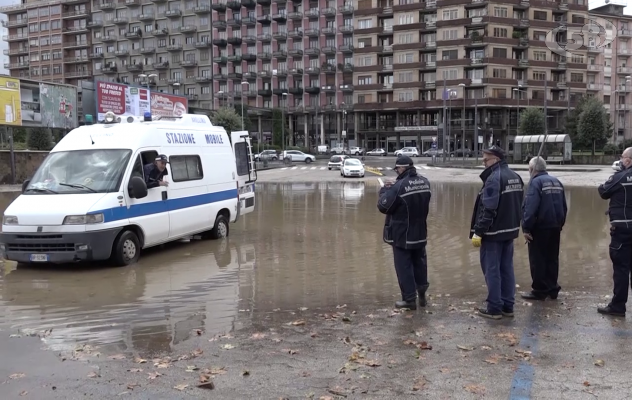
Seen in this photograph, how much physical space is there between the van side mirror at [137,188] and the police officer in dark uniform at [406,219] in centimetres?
454

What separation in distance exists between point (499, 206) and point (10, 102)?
99.3 ft

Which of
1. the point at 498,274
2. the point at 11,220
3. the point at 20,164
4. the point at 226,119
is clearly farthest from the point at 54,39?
the point at 498,274

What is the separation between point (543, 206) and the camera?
705 centimetres

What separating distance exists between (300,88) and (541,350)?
96646mm

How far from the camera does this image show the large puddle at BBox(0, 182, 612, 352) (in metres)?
6.32

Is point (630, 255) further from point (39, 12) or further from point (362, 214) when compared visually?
point (39, 12)

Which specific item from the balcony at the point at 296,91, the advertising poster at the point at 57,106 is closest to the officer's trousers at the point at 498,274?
the advertising poster at the point at 57,106

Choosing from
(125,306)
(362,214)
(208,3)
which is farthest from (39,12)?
(125,306)

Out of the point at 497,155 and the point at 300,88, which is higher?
the point at 300,88

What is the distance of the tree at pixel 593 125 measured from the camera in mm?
64500

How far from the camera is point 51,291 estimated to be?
7852 mm

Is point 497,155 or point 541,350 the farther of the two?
point 497,155

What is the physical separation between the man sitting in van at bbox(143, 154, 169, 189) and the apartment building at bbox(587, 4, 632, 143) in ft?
334

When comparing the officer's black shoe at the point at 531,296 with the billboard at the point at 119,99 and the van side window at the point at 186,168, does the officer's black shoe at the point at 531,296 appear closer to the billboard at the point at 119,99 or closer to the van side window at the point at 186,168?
the van side window at the point at 186,168
